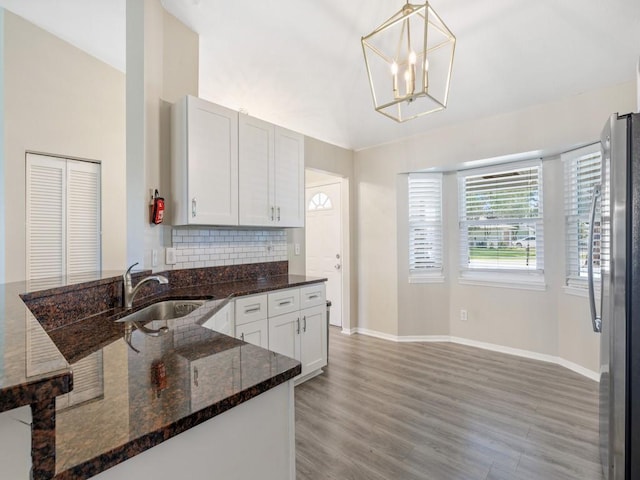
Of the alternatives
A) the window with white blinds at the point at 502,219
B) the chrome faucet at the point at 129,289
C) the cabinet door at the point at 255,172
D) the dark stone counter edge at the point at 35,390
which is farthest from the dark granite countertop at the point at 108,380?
the window with white blinds at the point at 502,219

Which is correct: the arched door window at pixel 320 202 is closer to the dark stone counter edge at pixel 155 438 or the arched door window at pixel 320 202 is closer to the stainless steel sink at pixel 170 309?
the stainless steel sink at pixel 170 309

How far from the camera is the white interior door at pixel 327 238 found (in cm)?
481

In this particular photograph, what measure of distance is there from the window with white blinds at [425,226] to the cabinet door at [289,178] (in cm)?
161

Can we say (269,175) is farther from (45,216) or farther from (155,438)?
(155,438)

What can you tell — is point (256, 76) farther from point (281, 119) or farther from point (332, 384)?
point (332, 384)

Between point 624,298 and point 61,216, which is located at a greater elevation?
point 61,216

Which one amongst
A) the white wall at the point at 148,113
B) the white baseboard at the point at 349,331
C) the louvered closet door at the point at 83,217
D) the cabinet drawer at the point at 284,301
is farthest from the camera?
the white baseboard at the point at 349,331

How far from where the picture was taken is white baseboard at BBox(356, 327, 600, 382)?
3102mm

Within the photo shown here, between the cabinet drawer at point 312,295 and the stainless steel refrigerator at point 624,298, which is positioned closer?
the stainless steel refrigerator at point 624,298

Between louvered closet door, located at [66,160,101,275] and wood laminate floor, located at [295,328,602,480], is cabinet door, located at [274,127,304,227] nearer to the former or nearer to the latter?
wood laminate floor, located at [295,328,602,480]

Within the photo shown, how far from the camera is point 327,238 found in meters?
4.93

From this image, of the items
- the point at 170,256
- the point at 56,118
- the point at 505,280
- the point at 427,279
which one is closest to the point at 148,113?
the point at 170,256

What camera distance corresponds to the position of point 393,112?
3.83 m

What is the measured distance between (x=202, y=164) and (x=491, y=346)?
3640 mm
